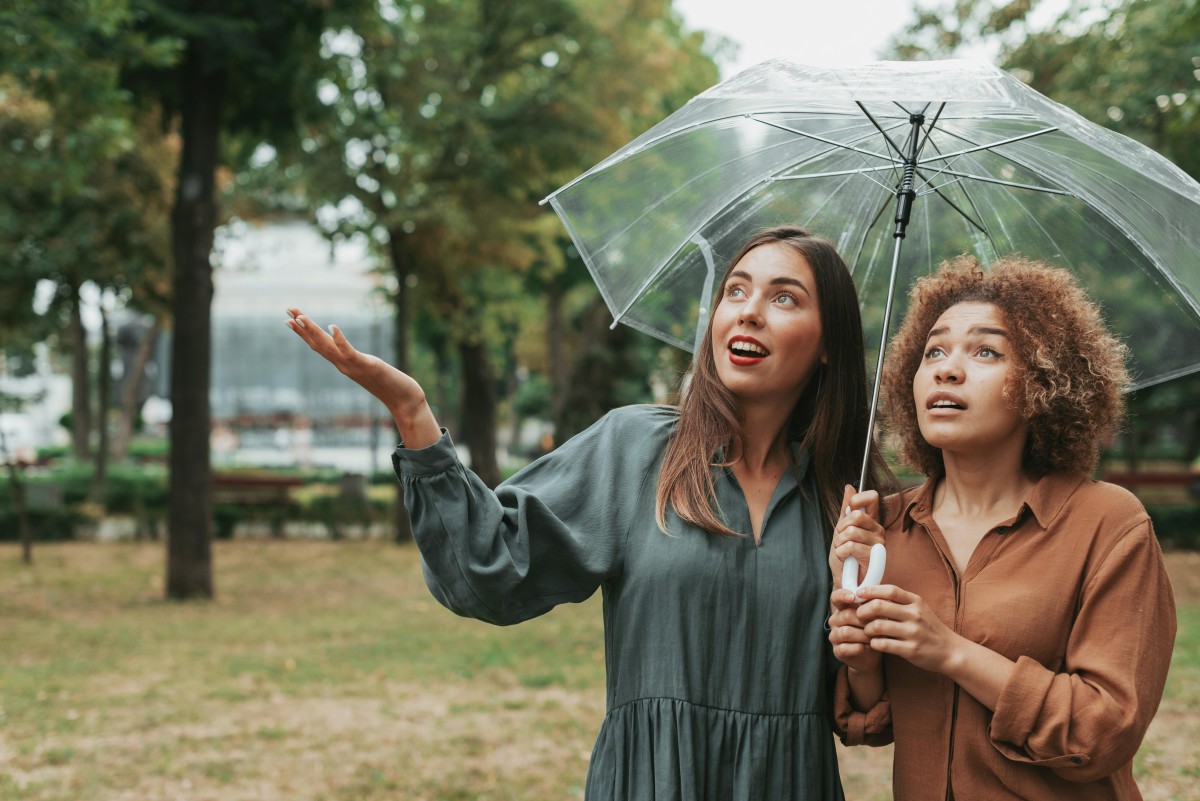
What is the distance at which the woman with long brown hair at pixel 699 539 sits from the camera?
232cm

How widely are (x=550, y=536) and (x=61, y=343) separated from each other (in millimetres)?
26115

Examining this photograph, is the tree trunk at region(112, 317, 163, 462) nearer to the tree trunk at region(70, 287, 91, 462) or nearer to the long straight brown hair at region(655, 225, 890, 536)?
the tree trunk at region(70, 287, 91, 462)

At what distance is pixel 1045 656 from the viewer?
2178 mm

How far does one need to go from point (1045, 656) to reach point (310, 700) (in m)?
6.64

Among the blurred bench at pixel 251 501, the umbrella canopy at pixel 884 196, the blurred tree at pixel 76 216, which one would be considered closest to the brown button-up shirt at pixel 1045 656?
the umbrella canopy at pixel 884 196

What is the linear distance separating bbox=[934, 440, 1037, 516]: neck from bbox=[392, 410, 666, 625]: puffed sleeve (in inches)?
25.7

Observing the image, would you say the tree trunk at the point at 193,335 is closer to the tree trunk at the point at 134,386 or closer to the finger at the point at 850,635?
the finger at the point at 850,635

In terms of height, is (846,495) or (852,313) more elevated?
(852,313)

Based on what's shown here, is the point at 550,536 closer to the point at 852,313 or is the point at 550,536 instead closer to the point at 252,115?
the point at 852,313

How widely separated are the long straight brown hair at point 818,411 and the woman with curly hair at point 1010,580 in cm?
16

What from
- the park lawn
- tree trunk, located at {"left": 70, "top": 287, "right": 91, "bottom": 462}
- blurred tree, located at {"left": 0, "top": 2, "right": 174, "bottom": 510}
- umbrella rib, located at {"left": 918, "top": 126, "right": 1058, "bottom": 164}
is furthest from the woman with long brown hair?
tree trunk, located at {"left": 70, "top": 287, "right": 91, "bottom": 462}

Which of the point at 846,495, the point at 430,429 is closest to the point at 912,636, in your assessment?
the point at 846,495

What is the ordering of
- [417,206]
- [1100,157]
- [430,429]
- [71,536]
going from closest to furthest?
[430,429] → [1100,157] → [417,206] → [71,536]

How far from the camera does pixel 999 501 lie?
240cm
